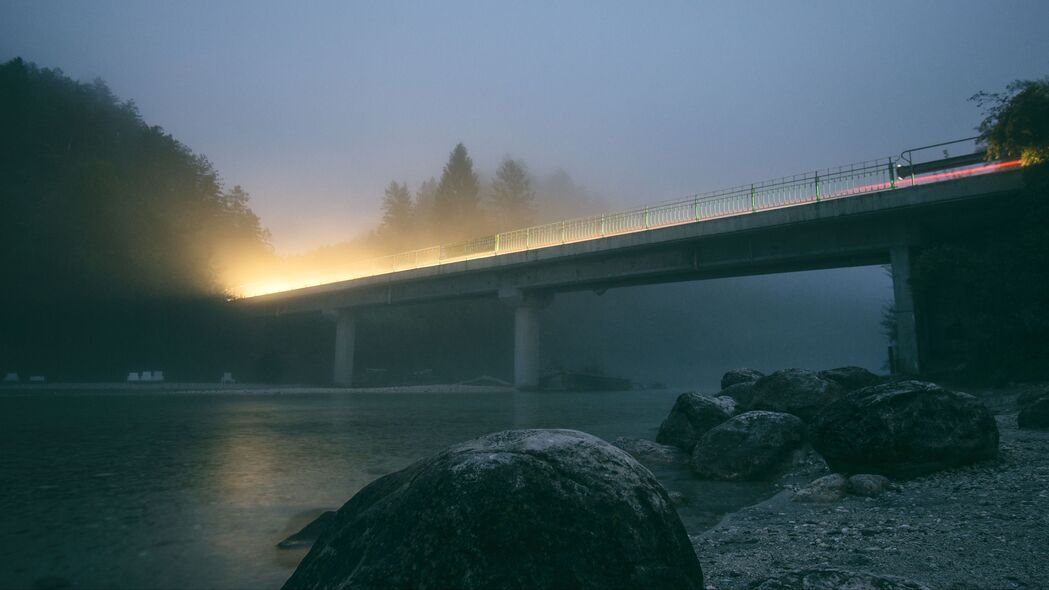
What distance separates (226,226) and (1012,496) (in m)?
81.6

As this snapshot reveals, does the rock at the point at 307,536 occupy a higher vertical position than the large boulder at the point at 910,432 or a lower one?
lower

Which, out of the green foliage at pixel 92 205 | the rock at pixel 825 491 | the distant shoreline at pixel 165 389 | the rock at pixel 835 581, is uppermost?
A: the green foliage at pixel 92 205

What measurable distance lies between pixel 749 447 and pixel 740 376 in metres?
10.1

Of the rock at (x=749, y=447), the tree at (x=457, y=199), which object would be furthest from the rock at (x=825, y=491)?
the tree at (x=457, y=199)

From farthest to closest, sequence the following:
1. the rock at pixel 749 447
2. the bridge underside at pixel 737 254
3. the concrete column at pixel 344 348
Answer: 1. the concrete column at pixel 344 348
2. the bridge underside at pixel 737 254
3. the rock at pixel 749 447

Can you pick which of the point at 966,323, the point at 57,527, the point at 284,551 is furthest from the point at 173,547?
the point at 966,323

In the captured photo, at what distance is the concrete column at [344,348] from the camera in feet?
179

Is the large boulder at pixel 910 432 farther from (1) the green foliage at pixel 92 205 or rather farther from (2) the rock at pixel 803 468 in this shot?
(1) the green foliage at pixel 92 205

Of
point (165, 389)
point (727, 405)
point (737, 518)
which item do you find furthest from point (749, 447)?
point (165, 389)

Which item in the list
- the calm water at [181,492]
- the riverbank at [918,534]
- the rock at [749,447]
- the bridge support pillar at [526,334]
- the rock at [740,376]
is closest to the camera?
the riverbank at [918,534]

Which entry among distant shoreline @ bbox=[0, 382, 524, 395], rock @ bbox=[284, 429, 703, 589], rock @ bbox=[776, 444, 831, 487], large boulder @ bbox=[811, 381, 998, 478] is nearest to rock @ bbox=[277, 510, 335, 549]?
rock @ bbox=[284, 429, 703, 589]

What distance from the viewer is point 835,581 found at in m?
2.87

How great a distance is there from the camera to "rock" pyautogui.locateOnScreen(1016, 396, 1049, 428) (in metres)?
9.18

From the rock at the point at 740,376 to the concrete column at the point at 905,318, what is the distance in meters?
9.56
